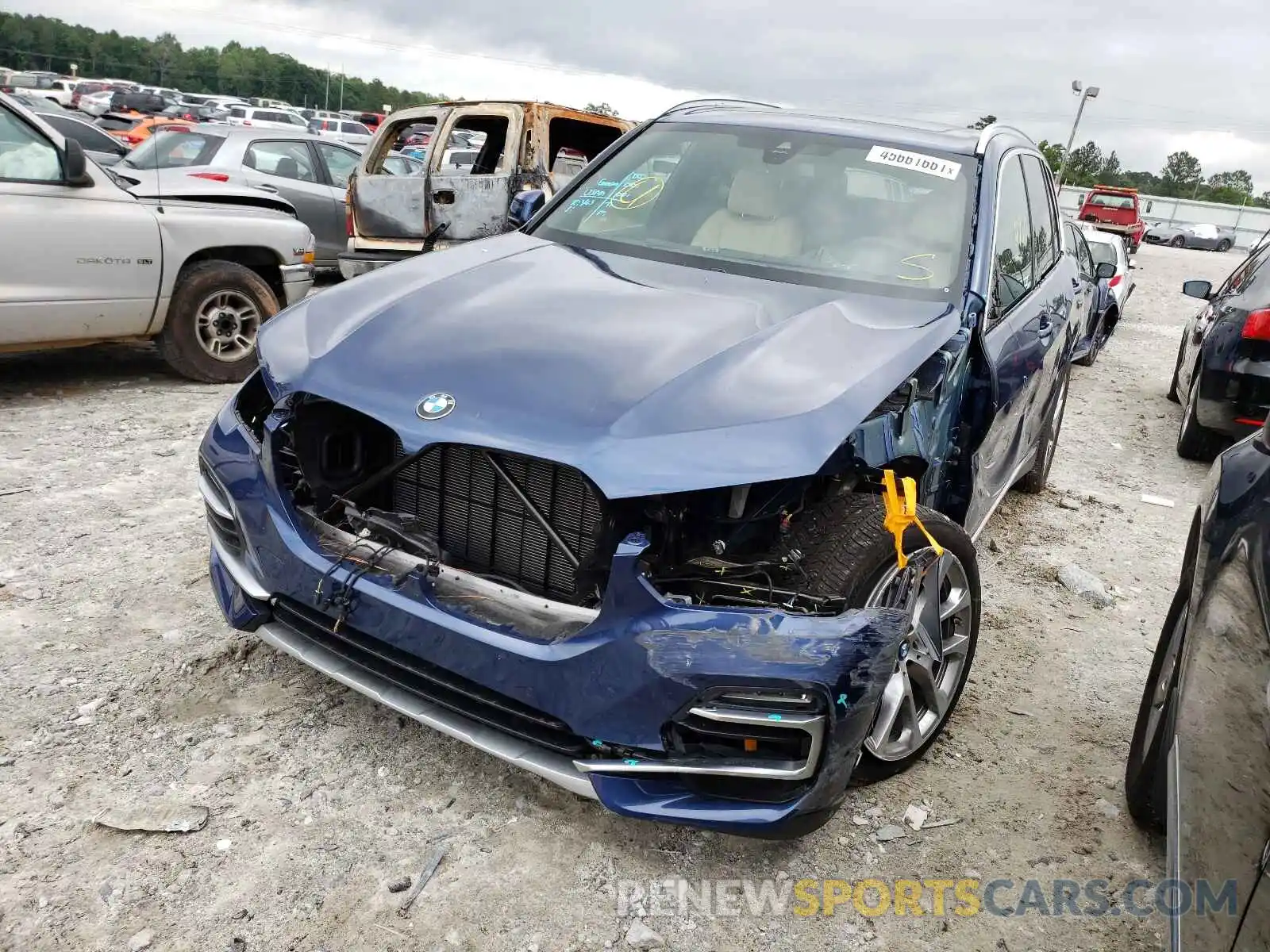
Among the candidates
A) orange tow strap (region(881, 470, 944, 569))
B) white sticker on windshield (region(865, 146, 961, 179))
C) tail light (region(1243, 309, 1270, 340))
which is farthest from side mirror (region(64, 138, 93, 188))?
tail light (region(1243, 309, 1270, 340))

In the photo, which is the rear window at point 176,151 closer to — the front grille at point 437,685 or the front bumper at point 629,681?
the front grille at point 437,685

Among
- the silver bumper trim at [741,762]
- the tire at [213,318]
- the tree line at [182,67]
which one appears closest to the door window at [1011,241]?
the silver bumper trim at [741,762]

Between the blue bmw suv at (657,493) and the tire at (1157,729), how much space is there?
0.53 metres

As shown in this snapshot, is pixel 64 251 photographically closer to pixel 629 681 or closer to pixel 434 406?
pixel 434 406

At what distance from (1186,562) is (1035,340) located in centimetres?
157

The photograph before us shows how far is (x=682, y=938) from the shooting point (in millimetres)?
2373

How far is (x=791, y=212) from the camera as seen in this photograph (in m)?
3.71

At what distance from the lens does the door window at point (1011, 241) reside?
3.63 m

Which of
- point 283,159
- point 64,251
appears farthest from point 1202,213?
point 64,251

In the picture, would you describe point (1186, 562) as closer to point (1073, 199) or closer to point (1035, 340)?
point (1035, 340)

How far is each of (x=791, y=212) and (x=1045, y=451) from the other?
8.87 ft

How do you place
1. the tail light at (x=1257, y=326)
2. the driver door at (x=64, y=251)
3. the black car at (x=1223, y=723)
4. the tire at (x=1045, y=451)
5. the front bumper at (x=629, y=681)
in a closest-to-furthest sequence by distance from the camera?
the black car at (x=1223, y=723) < the front bumper at (x=629, y=681) < the tire at (x=1045, y=451) < the driver door at (x=64, y=251) < the tail light at (x=1257, y=326)

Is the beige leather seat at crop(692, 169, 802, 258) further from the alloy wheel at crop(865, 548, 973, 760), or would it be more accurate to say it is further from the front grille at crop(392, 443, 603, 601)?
the front grille at crop(392, 443, 603, 601)

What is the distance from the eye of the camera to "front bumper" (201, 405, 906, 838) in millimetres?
2236
